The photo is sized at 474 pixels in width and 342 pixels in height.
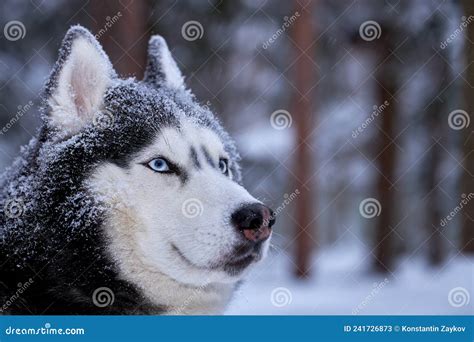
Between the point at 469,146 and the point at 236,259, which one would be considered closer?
the point at 236,259

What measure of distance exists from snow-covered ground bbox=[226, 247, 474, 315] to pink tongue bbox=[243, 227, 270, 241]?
33cm

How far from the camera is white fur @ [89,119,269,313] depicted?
1.70 meters

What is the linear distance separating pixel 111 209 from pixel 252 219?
0.39m

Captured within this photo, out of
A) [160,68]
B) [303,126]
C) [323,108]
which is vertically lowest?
[160,68]

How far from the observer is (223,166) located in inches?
76.2

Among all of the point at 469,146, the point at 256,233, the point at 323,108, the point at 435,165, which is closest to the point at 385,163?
the point at 435,165

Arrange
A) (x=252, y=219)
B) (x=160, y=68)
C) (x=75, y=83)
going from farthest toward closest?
(x=160, y=68) → (x=75, y=83) → (x=252, y=219)

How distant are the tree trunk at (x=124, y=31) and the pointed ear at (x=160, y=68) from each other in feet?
0.48

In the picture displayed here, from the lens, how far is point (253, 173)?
2957mm

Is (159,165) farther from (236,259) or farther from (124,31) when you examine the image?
(124,31)

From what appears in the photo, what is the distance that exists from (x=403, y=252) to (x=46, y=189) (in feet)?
6.95

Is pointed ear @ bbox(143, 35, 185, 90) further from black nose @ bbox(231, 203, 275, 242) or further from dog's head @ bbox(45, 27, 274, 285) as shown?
black nose @ bbox(231, 203, 275, 242)

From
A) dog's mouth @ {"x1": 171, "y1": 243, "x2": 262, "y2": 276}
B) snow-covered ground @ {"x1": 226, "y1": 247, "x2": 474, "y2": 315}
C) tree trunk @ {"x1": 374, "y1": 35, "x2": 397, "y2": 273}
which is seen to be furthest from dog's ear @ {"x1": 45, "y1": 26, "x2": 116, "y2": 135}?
tree trunk @ {"x1": 374, "y1": 35, "x2": 397, "y2": 273}

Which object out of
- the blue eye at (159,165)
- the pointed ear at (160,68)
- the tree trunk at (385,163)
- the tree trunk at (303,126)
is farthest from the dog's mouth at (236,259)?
the tree trunk at (385,163)
